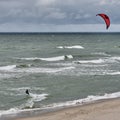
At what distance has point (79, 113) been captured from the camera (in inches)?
611

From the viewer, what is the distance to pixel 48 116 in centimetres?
1523

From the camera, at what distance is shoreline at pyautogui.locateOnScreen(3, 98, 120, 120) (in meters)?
14.7

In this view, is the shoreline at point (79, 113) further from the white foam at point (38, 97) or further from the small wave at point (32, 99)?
the white foam at point (38, 97)

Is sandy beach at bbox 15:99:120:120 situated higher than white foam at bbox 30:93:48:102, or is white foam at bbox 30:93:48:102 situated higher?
sandy beach at bbox 15:99:120:120

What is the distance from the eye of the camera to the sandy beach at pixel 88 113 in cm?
1459

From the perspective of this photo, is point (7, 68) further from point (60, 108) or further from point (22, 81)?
point (60, 108)

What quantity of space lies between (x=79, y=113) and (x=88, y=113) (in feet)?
1.17

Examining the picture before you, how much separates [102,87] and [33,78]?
556 cm

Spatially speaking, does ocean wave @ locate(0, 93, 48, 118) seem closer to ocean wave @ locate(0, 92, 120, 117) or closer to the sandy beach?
ocean wave @ locate(0, 92, 120, 117)

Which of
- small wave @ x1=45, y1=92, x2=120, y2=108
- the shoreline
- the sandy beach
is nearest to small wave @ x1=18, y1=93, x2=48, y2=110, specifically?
small wave @ x1=45, y1=92, x2=120, y2=108

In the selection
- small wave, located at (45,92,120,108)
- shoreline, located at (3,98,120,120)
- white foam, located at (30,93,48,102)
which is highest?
shoreline, located at (3,98,120,120)

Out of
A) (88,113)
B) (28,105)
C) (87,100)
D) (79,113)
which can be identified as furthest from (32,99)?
(88,113)

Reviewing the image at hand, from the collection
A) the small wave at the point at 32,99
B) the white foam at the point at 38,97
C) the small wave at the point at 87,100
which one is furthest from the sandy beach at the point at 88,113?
the white foam at the point at 38,97

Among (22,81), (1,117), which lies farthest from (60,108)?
(22,81)
